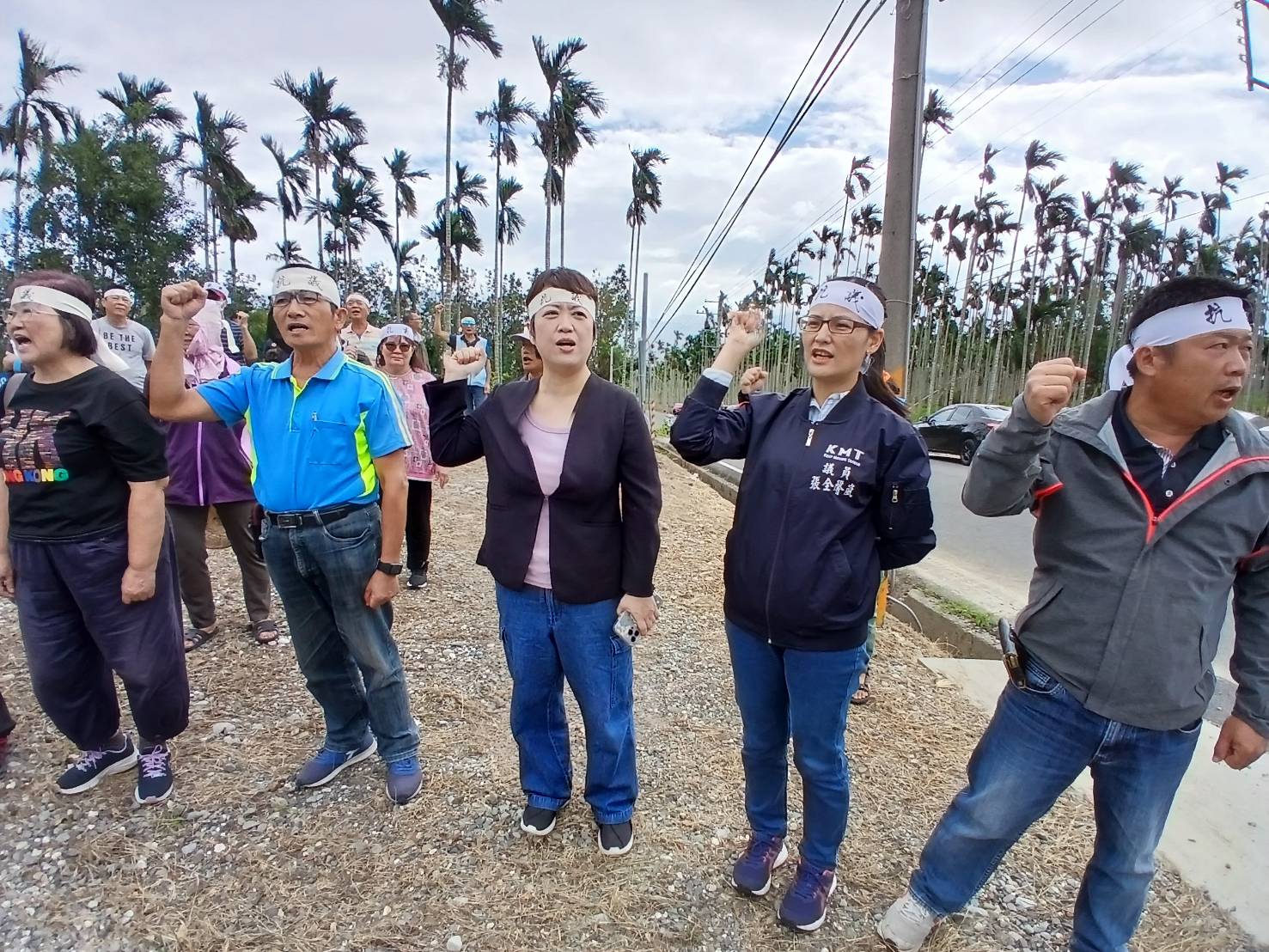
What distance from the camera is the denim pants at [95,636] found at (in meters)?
2.40

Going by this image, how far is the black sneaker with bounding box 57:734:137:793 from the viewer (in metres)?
2.62

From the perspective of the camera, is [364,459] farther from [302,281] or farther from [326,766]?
[326,766]

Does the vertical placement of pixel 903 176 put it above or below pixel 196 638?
above

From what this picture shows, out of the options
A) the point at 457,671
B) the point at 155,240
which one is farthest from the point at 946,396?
the point at 457,671

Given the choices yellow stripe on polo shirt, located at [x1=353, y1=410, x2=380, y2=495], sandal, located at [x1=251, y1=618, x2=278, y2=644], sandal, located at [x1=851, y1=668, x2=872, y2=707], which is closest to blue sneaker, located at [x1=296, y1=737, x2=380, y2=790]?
yellow stripe on polo shirt, located at [x1=353, y1=410, x2=380, y2=495]

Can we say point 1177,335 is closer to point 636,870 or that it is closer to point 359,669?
point 636,870

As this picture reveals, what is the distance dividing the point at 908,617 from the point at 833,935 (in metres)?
3.02

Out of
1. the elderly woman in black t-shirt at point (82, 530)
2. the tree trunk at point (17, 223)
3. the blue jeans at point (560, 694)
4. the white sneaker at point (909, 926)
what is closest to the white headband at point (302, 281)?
the elderly woman in black t-shirt at point (82, 530)

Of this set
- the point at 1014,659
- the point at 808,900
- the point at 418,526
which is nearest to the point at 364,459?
the point at 808,900

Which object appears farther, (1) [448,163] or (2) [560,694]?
(1) [448,163]

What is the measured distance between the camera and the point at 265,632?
3928 millimetres

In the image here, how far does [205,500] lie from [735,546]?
306cm

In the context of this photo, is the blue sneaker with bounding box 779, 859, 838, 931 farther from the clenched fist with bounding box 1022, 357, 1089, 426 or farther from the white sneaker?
the clenched fist with bounding box 1022, 357, 1089, 426

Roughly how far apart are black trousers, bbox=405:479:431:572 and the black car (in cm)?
1177
